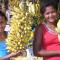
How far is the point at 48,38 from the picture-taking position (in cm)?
254

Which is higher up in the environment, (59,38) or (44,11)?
(44,11)

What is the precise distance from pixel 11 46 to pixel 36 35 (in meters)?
0.57

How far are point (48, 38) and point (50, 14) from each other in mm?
214

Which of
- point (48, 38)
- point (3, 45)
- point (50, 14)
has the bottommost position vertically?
point (3, 45)

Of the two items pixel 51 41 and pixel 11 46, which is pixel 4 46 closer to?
pixel 11 46

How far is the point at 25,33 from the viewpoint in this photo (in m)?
3.08

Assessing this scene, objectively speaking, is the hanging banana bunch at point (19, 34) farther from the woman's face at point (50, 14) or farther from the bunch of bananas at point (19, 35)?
the woman's face at point (50, 14)

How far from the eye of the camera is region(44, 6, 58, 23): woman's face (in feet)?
8.54

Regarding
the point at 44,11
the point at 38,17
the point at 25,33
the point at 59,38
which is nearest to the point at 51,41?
the point at 59,38

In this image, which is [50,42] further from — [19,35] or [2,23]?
[2,23]

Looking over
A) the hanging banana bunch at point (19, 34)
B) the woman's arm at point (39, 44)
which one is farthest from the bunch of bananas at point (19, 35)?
the woman's arm at point (39, 44)

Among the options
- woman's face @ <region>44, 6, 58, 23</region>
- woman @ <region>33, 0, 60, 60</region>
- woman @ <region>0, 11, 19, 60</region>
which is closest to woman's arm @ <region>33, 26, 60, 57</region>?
woman @ <region>33, 0, 60, 60</region>

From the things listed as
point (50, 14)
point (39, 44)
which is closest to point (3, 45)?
point (39, 44)

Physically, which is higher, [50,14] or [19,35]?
[50,14]
